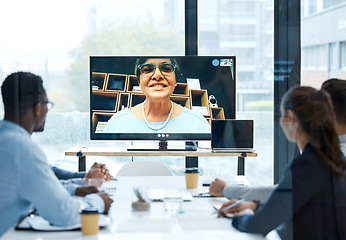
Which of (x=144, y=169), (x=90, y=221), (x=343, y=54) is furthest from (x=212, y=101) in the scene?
(x=90, y=221)

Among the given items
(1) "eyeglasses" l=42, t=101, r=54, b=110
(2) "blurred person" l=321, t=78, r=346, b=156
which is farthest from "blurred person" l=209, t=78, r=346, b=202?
(1) "eyeglasses" l=42, t=101, r=54, b=110

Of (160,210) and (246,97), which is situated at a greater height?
(246,97)

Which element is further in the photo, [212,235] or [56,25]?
[56,25]

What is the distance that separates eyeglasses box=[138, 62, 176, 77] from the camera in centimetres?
332

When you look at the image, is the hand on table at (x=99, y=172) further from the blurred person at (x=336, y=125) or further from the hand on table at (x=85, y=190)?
the blurred person at (x=336, y=125)

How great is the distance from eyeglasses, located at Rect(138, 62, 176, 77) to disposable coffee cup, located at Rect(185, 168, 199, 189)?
856mm

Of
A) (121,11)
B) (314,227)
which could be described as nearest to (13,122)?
(121,11)

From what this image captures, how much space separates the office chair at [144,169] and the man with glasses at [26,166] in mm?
773

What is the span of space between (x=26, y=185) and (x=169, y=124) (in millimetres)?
2278

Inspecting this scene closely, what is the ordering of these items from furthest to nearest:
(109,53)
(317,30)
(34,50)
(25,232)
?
(109,53) → (317,30) → (34,50) → (25,232)

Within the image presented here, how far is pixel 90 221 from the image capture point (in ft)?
5.91

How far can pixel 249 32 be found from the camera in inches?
92.2

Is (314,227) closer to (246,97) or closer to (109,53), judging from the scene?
(246,97)

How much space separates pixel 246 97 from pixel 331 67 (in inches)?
22.0
